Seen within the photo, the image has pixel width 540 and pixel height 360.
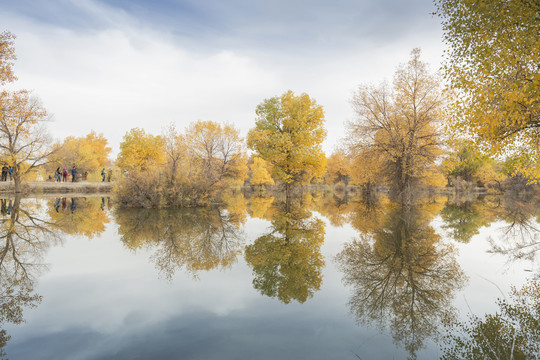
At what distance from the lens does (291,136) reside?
30031mm

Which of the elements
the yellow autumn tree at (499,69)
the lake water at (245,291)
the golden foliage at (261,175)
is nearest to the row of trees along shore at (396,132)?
the yellow autumn tree at (499,69)

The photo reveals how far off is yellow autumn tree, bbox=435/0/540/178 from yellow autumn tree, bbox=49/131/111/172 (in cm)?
3616

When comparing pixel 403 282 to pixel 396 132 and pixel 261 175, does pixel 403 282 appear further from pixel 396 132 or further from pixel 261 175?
pixel 261 175

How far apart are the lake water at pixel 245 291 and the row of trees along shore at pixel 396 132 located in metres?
4.09

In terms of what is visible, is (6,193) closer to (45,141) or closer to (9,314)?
(45,141)

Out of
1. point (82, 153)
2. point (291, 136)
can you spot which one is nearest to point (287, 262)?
point (291, 136)

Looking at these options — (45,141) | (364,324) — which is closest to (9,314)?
(364,324)

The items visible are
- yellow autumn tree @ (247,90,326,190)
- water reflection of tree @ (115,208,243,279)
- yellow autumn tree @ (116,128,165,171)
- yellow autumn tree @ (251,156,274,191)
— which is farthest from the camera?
yellow autumn tree @ (251,156,274,191)

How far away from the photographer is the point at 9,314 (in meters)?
4.53

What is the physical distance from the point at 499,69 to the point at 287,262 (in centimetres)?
864

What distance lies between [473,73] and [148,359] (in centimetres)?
1163

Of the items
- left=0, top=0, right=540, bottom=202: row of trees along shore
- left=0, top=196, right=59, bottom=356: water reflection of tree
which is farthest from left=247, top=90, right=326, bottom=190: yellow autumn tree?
left=0, top=196, right=59, bottom=356: water reflection of tree

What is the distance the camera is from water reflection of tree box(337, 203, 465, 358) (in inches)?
173

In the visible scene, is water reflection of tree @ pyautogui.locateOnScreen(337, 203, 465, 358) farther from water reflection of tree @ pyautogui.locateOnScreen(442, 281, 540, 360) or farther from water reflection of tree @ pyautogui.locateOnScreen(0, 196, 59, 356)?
water reflection of tree @ pyautogui.locateOnScreen(0, 196, 59, 356)
